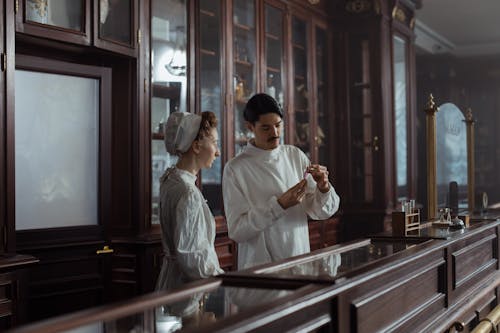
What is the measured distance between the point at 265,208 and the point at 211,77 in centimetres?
187

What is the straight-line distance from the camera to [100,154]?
3922 mm

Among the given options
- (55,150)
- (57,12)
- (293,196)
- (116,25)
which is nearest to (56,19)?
(57,12)

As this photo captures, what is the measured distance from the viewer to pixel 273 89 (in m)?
5.32

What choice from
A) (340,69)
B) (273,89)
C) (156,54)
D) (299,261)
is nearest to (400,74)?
(340,69)

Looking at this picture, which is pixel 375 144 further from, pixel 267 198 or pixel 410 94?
pixel 267 198

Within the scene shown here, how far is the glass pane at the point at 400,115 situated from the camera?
680 centimetres

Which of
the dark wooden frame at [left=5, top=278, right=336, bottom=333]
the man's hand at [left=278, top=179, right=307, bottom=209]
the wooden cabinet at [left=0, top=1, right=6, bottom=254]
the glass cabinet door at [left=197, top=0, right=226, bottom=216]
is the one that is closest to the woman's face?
the man's hand at [left=278, top=179, right=307, bottom=209]

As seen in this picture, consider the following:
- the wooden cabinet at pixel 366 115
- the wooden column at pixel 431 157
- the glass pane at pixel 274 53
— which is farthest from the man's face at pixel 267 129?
the wooden cabinet at pixel 366 115

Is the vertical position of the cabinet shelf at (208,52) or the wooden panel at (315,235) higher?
the cabinet shelf at (208,52)

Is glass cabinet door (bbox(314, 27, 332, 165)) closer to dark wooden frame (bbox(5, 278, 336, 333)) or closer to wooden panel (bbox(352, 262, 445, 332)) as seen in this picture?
wooden panel (bbox(352, 262, 445, 332))

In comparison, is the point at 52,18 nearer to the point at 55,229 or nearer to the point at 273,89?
the point at 55,229

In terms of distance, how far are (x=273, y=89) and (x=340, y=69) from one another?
1.33m

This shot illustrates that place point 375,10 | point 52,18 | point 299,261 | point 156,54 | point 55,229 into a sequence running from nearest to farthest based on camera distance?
1. point 299,261
2. point 52,18
3. point 55,229
4. point 156,54
5. point 375,10

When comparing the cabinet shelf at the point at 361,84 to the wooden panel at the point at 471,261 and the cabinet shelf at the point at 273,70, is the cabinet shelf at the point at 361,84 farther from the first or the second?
the wooden panel at the point at 471,261
